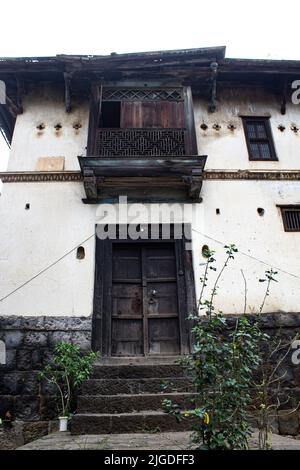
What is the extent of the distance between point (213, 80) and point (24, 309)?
689 centimetres

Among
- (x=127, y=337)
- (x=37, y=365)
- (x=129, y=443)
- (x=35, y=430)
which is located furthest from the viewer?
(x=127, y=337)

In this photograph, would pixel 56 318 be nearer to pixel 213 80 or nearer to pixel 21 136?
pixel 21 136

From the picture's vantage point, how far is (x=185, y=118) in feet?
27.6

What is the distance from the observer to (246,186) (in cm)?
827

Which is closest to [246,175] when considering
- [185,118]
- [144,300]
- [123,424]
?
[185,118]

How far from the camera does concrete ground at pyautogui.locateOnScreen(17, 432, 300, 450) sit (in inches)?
138

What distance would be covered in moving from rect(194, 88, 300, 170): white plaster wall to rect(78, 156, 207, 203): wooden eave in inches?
40.9

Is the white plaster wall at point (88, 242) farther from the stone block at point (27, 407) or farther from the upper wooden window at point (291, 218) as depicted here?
the stone block at point (27, 407)

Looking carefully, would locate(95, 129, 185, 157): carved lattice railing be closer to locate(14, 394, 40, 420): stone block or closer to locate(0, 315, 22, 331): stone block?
locate(0, 315, 22, 331): stone block

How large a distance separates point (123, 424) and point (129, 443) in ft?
3.25

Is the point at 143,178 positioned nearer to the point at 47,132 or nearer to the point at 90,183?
the point at 90,183

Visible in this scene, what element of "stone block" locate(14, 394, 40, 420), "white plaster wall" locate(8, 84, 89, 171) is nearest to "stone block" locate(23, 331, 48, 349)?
"stone block" locate(14, 394, 40, 420)

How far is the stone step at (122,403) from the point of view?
16.7 feet

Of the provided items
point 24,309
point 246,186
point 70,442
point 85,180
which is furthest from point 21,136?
point 70,442
